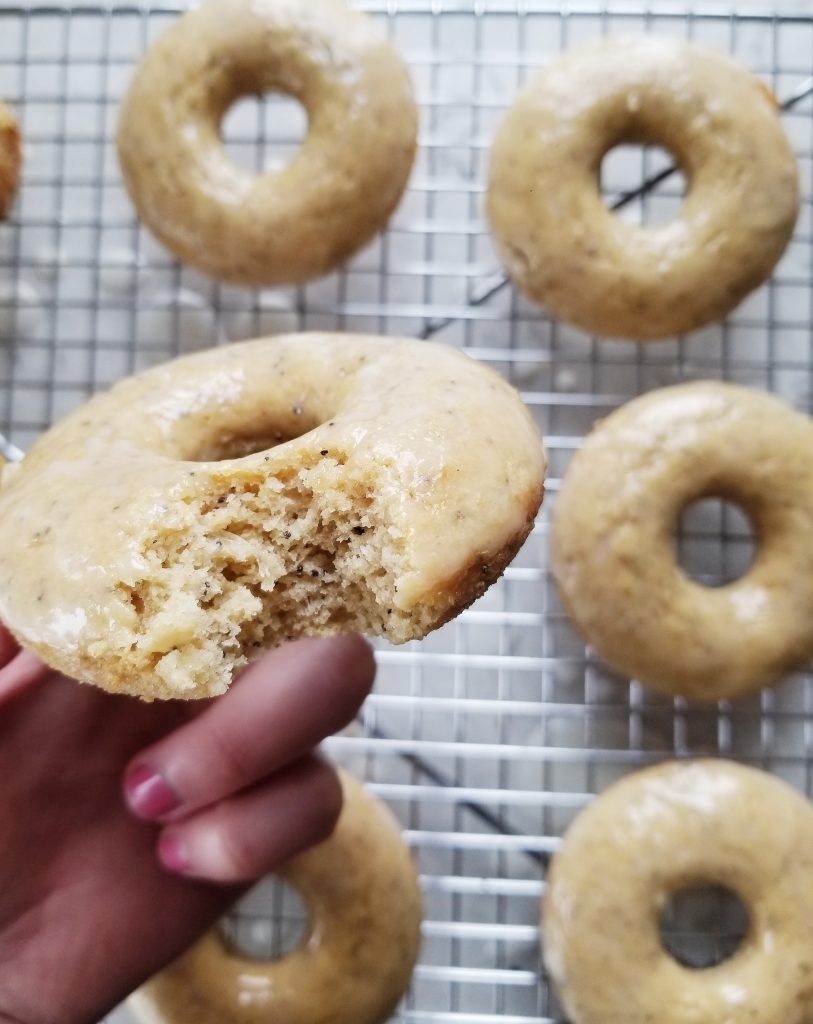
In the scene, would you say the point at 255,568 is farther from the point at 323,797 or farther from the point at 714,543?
the point at 714,543

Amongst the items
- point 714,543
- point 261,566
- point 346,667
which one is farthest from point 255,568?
point 714,543

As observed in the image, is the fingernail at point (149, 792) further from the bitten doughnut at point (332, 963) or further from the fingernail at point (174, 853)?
the bitten doughnut at point (332, 963)

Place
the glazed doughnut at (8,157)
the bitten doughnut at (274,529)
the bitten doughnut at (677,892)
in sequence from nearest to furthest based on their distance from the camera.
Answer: the bitten doughnut at (274,529) → the bitten doughnut at (677,892) → the glazed doughnut at (8,157)

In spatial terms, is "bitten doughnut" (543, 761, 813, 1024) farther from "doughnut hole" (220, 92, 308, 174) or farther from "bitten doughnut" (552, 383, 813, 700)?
"doughnut hole" (220, 92, 308, 174)

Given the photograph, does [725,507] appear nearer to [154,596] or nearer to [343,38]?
[343,38]

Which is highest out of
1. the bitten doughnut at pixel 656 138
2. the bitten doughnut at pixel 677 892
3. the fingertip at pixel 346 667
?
the bitten doughnut at pixel 656 138

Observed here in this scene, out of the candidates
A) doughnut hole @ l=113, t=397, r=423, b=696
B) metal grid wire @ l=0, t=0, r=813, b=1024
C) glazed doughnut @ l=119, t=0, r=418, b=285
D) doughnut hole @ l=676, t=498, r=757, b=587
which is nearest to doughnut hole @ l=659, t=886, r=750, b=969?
metal grid wire @ l=0, t=0, r=813, b=1024

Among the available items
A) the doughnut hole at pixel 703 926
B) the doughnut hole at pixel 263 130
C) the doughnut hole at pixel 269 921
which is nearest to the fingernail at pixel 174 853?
the doughnut hole at pixel 269 921
